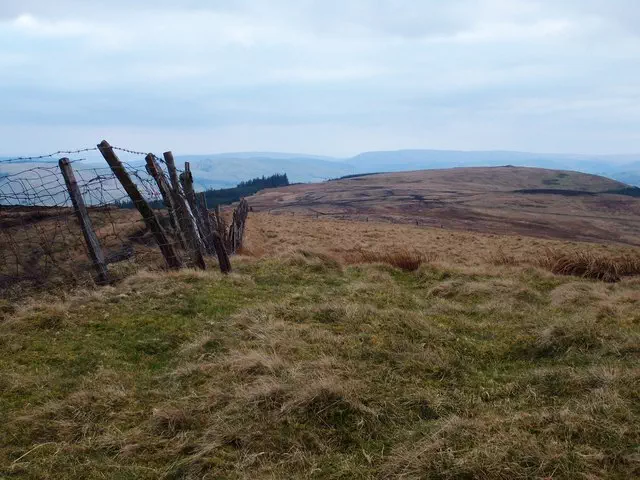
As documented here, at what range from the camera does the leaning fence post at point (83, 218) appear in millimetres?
Answer: 8391

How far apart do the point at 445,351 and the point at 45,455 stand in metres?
4.11

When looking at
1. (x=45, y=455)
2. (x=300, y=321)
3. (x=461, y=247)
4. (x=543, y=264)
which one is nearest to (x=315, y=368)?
(x=300, y=321)

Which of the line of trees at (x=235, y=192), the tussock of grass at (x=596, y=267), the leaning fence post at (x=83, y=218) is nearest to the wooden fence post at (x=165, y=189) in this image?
the leaning fence post at (x=83, y=218)

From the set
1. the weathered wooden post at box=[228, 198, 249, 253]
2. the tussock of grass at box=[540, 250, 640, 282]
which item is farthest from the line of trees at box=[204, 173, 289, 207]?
the tussock of grass at box=[540, 250, 640, 282]

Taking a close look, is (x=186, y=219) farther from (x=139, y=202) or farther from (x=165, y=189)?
(x=139, y=202)

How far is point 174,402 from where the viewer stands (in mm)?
4547

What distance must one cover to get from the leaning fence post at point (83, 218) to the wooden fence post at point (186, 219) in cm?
177

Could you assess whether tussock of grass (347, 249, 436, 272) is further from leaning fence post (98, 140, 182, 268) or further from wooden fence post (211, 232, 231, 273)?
leaning fence post (98, 140, 182, 268)

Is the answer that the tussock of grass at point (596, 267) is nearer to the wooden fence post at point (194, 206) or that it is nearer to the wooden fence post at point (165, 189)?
the wooden fence post at point (194, 206)

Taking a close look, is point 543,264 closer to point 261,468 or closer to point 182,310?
point 182,310

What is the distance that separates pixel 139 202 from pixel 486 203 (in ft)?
206

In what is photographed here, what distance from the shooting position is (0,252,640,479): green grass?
359cm

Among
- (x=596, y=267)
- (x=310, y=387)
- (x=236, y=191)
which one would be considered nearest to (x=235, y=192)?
(x=236, y=191)

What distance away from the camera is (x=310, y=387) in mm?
4402
